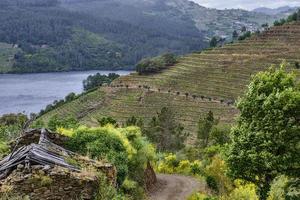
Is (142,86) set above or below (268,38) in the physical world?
below

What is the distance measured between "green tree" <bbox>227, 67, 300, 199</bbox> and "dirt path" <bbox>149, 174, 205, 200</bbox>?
7108mm

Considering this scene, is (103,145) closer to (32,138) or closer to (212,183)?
(32,138)

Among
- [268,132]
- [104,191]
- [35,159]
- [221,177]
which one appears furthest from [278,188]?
[35,159]

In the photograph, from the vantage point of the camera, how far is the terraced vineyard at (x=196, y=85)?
272 ft

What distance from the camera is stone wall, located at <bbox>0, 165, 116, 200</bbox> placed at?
11.9m

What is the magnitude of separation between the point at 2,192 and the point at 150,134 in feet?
157

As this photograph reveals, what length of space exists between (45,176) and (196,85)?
265 feet

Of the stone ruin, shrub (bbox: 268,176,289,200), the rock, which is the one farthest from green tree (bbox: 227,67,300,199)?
the rock

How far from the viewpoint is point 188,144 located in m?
66.2

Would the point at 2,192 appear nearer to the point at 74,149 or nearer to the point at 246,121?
the point at 74,149

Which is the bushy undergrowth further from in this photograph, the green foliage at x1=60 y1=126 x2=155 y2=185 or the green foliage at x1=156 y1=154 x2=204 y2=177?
the green foliage at x1=156 y1=154 x2=204 y2=177

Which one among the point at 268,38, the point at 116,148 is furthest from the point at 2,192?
the point at 268,38

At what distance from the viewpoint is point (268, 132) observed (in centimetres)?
1845

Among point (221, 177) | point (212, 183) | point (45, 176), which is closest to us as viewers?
point (45, 176)
